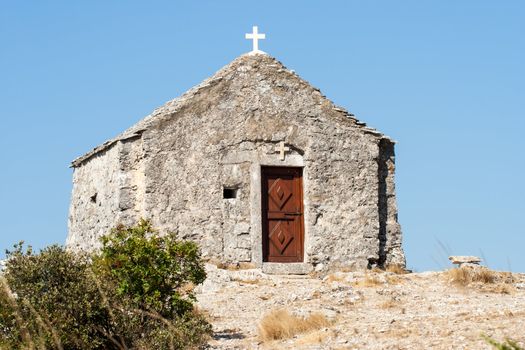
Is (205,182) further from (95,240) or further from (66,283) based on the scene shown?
(66,283)

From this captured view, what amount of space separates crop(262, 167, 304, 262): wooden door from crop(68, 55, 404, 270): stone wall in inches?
8.6

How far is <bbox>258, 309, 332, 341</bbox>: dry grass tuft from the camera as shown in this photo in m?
11.6

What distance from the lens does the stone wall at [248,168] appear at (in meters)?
17.9

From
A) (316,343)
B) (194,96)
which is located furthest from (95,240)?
(316,343)

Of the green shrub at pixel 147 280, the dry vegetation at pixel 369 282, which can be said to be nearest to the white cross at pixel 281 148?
the dry vegetation at pixel 369 282

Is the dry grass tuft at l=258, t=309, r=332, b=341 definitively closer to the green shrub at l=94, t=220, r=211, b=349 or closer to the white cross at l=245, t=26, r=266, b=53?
the green shrub at l=94, t=220, r=211, b=349

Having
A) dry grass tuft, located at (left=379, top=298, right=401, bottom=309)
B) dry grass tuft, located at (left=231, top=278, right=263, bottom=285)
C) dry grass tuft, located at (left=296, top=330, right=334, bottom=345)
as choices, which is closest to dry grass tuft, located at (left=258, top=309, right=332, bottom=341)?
dry grass tuft, located at (left=296, top=330, right=334, bottom=345)

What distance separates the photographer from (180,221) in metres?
17.8

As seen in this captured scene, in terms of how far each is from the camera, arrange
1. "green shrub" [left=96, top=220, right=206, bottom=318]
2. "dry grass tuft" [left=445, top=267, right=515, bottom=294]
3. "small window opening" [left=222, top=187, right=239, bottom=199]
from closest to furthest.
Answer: "green shrub" [left=96, top=220, right=206, bottom=318]
"dry grass tuft" [left=445, top=267, right=515, bottom=294]
"small window opening" [left=222, top=187, right=239, bottom=199]

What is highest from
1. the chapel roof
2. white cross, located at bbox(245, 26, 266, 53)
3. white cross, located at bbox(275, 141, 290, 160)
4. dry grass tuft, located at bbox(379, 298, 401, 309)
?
white cross, located at bbox(245, 26, 266, 53)

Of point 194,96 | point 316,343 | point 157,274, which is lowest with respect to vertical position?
→ point 316,343

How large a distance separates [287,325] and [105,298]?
2.38 metres

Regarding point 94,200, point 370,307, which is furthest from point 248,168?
point 370,307

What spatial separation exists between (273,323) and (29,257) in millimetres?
3217
